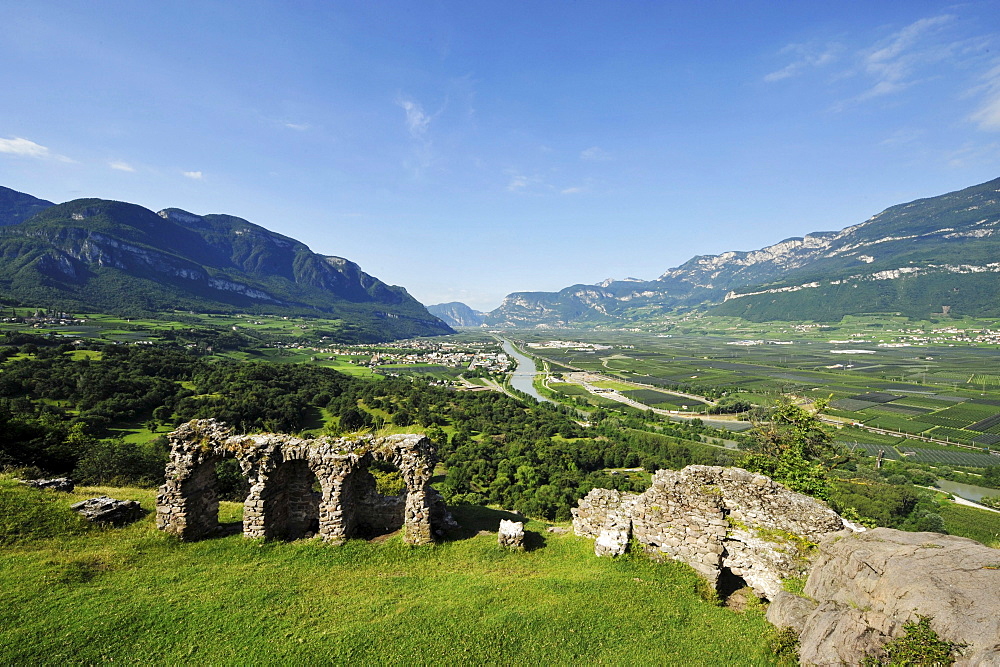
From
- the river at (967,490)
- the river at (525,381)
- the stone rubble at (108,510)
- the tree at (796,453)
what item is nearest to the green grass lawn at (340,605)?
Answer: the stone rubble at (108,510)

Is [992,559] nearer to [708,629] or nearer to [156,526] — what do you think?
[708,629]

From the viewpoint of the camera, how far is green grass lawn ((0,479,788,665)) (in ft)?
30.8

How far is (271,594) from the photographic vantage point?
1155 cm

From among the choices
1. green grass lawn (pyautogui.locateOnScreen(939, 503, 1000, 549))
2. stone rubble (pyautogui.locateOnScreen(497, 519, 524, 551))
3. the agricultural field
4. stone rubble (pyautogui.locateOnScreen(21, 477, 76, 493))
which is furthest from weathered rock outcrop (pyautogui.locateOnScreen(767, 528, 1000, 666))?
green grass lawn (pyautogui.locateOnScreen(939, 503, 1000, 549))

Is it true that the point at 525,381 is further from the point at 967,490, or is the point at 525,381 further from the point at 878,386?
the point at 878,386

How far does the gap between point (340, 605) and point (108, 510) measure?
1055 cm

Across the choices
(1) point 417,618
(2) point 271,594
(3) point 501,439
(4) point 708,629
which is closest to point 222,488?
(2) point 271,594

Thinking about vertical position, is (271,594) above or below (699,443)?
above

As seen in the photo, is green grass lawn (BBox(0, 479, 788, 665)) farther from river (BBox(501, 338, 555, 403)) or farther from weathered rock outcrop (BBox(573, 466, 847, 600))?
river (BBox(501, 338, 555, 403))

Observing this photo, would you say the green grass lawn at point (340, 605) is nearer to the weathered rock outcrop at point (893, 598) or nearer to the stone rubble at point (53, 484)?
the stone rubble at point (53, 484)

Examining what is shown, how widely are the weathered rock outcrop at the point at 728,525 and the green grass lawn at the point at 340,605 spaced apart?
0.85 metres

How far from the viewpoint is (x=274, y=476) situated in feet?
49.4

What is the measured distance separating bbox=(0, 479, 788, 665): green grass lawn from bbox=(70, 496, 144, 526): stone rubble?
0.48 metres

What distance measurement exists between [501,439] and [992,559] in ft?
202
